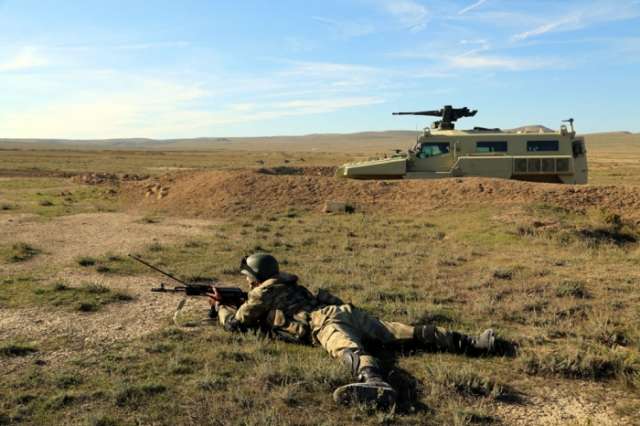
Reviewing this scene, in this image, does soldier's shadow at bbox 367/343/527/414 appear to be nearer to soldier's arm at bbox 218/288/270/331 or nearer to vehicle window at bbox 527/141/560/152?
soldier's arm at bbox 218/288/270/331

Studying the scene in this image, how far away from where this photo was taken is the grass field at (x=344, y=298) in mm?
4910

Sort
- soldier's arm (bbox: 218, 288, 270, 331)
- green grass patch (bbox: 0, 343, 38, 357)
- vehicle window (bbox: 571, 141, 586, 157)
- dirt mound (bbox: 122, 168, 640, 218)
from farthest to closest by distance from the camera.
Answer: vehicle window (bbox: 571, 141, 586, 157)
dirt mound (bbox: 122, 168, 640, 218)
soldier's arm (bbox: 218, 288, 270, 331)
green grass patch (bbox: 0, 343, 38, 357)

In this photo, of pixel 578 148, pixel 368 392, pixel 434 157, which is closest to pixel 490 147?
pixel 434 157

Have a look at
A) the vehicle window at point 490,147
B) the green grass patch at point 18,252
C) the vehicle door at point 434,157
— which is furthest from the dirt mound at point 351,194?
the green grass patch at point 18,252

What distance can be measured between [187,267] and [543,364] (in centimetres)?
717

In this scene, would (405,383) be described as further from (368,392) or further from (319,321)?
(319,321)

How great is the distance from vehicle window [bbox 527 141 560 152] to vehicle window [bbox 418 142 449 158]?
2.63m

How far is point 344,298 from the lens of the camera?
28.3ft

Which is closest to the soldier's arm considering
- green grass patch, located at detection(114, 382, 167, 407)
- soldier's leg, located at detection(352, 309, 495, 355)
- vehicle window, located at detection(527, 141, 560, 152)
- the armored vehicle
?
soldier's leg, located at detection(352, 309, 495, 355)

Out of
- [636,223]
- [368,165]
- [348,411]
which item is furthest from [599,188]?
[348,411]

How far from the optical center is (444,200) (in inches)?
680

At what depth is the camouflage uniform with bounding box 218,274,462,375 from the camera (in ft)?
19.3

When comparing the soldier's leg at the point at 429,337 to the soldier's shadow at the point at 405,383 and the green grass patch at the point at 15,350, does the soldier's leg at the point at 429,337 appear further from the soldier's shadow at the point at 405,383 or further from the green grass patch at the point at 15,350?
the green grass patch at the point at 15,350

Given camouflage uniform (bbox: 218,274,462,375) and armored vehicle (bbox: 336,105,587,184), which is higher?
armored vehicle (bbox: 336,105,587,184)
